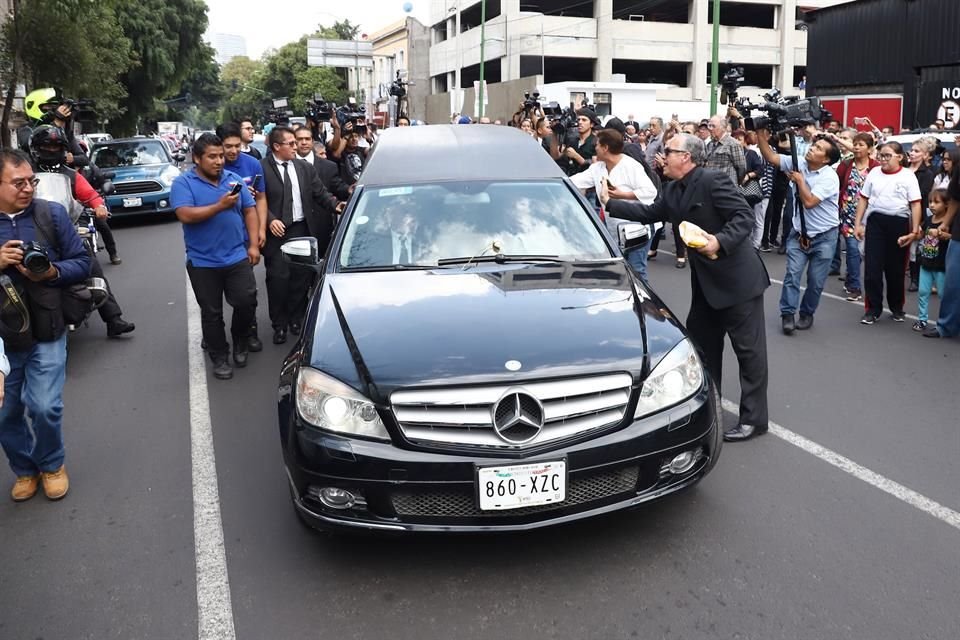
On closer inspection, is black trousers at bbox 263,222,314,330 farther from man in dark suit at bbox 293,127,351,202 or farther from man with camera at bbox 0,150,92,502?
man with camera at bbox 0,150,92,502

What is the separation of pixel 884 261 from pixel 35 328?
7.21 metres

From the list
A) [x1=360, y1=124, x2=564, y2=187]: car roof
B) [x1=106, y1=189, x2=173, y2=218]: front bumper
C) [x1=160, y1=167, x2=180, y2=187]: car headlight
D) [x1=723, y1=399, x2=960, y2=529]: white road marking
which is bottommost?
[x1=723, y1=399, x2=960, y2=529]: white road marking

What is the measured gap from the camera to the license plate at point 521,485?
10.7 ft

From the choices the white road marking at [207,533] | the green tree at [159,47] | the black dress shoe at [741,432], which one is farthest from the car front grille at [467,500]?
the green tree at [159,47]

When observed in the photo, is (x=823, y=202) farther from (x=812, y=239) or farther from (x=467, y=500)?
(x=467, y=500)

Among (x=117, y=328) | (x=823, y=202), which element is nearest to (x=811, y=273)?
(x=823, y=202)

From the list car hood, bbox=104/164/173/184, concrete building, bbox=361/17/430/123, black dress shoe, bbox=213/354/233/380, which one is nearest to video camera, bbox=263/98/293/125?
black dress shoe, bbox=213/354/233/380

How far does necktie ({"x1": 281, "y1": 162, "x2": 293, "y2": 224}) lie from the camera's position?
24.9 feet

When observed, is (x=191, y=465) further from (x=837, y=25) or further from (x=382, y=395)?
(x=837, y=25)

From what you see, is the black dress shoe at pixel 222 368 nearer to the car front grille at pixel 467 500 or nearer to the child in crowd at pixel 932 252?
the car front grille at pixel 467 500

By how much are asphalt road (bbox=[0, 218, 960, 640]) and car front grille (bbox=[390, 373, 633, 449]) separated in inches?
24.4

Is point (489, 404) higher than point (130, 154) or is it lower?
lower

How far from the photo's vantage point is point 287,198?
762 centimetres

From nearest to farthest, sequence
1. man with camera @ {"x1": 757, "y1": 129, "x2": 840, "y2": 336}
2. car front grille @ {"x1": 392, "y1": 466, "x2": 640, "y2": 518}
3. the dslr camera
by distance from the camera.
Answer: car front grille @ {"x1": 392, "y1": 466, "x2": 640, "y2": 518}, the dslr camera, man with camera @ {"x1": 757, "y1": 129, "x2": 840, "y2": 336}
